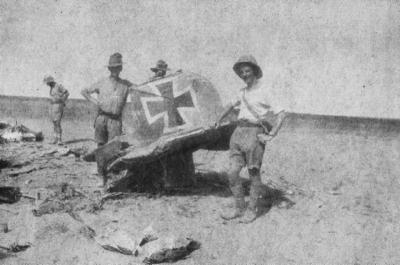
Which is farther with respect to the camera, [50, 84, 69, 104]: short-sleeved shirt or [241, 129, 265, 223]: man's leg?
[50, 84, 69, 104]: short-sleeved shirt

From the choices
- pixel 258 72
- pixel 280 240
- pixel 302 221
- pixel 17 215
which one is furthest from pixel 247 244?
pixel 17 215

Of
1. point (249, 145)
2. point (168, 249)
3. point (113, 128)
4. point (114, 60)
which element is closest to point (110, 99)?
point (113, 128)

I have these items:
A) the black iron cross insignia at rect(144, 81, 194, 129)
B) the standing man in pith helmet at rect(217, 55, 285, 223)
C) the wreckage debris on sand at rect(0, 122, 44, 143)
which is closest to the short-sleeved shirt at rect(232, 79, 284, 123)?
the standing man in pith helmet at rect(217, 55, 285, 223)

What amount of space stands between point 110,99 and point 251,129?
8.82 feet

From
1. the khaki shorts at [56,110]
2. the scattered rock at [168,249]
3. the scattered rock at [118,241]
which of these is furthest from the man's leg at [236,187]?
the khaki shorts at [56,110]

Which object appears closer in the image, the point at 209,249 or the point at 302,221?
the point at 209,249

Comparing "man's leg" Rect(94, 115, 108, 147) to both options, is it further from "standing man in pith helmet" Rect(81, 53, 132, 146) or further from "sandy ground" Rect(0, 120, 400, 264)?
"sandy ground" Rect(0, 120, 400, 264)

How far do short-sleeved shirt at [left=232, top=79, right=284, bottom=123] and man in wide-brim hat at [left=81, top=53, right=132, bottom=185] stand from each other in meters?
2.41

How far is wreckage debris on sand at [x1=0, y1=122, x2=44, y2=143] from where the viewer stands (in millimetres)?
10867

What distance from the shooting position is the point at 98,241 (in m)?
4.54

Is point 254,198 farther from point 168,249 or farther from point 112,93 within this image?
point 112,93

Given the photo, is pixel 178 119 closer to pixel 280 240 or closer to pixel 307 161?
pixel 280 240

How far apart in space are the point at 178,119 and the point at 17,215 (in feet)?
8.02

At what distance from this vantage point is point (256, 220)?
5.12 m
